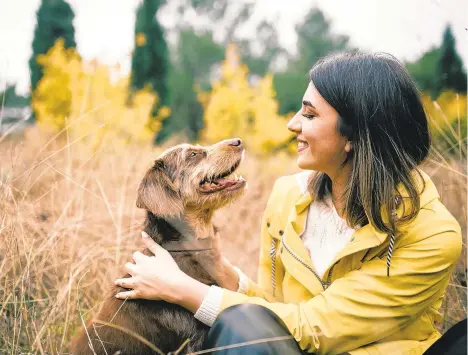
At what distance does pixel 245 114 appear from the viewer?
1344 centimetres

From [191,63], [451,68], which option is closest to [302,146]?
[451,68]

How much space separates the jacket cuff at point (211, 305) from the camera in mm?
2363

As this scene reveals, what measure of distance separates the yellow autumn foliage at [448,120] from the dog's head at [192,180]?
4.06 ft

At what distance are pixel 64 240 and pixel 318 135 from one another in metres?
2.42

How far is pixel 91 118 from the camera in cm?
678

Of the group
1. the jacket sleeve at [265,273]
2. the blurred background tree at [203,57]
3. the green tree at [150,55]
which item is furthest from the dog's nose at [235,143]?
→ the green tree at [150,55]

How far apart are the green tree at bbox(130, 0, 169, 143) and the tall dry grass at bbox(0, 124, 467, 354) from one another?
35.2 ft

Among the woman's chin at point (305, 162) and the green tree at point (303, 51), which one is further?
the green tree at point (303, 51)

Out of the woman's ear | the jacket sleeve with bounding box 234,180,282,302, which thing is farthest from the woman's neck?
the jacket sleeve with bounding box 234,180,282,302

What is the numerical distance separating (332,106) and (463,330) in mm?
1183

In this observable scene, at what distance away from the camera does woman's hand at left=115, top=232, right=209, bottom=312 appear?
2.37 metres

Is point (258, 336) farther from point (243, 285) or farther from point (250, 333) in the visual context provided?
point (243, 285)

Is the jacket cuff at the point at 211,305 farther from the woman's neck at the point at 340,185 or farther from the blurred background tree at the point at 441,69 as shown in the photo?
the blurred background tree at the point at 441,69

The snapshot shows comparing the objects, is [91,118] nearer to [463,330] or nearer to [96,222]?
[96,222]
